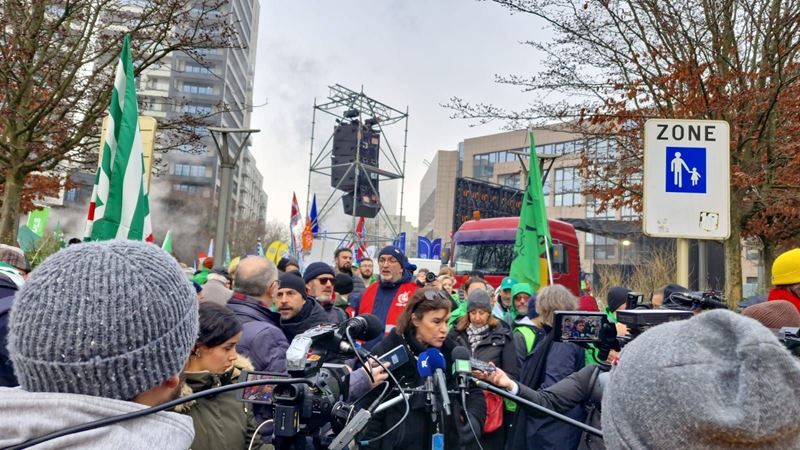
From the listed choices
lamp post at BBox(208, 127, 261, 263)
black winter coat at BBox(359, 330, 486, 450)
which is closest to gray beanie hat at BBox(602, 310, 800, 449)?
black winter coat at BBox(359, 330, 486, 450)

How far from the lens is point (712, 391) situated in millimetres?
902

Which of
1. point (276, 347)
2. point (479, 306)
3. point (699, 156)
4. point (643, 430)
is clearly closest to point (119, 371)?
point (643, 430)

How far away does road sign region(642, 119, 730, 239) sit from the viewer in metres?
4.46

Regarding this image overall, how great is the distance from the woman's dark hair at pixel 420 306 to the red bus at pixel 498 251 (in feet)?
36.2

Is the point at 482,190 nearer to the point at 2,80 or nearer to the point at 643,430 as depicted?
the point at 2,80

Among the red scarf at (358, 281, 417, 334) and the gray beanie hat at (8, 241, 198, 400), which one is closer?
the gray beanie hat at (8, 241, 198, 400)

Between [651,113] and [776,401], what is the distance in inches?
359

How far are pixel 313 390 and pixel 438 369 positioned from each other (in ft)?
2.79

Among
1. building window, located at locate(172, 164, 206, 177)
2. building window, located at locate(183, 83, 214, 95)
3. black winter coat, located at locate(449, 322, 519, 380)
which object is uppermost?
building window, located at locate(183, 83, 214, 95)

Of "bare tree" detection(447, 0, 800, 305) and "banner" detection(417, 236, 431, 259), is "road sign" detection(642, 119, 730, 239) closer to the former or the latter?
"bare tree" detection(447, 0, 800, 305)

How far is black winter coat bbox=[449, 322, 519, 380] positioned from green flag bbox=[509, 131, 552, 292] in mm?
2758

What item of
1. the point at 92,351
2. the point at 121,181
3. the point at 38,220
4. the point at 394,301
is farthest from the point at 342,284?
the point at 38,220

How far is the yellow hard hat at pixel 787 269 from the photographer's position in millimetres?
4191

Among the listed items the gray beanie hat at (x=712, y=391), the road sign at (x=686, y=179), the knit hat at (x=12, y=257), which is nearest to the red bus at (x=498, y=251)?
the road sign at (x=686, y=179)
